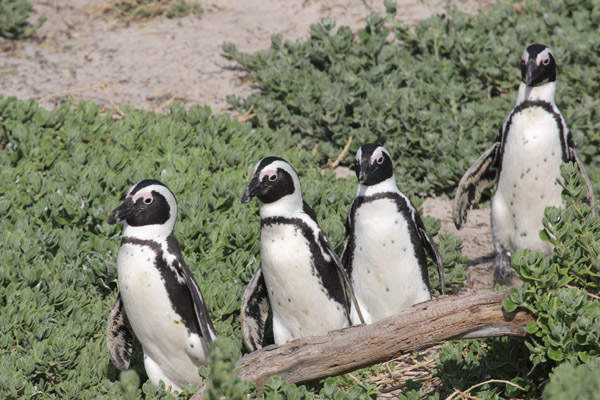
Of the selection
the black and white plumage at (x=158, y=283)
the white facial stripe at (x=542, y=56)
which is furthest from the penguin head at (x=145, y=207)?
the white facial stripe at (x=542, y=56)

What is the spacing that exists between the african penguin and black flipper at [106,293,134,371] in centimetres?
68

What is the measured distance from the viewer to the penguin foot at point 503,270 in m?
5.35

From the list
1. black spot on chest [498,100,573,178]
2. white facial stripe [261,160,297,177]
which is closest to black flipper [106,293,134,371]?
white facial stripe [261,160,297,177]

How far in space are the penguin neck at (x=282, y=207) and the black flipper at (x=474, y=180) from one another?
165cm

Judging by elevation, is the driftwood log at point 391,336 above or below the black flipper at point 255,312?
above

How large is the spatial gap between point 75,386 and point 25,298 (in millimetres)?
671

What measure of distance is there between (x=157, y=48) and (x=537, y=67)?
4.71m

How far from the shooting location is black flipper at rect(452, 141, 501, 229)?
17.9 feet

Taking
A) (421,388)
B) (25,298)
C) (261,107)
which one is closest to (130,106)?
(261,107)

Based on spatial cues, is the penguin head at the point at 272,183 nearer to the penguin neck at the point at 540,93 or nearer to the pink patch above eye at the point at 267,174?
the pink patch above eye at the point at 267,174

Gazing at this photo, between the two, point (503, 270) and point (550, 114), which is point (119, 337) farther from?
point (550, 114)

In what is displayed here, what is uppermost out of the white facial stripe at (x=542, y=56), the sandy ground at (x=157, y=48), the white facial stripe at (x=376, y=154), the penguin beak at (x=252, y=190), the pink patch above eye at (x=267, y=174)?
the white facial stripe at (x=542, y=56)

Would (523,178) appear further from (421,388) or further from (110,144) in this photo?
(110,144)

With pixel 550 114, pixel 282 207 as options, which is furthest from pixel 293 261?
pixel 550 114
